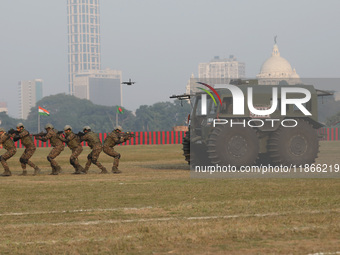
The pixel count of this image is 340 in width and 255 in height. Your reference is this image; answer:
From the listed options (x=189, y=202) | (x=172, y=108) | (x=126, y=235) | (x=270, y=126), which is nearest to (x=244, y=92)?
(x=270, y=126)

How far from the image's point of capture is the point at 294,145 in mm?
24938

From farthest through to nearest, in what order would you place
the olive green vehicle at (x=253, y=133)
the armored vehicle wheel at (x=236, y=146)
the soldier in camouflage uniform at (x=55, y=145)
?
the soldier in camouflage uniform at (x=55, y=145) → the olive green vehicle at (x=253, y=133) → the armored vehicle wheel at (x=236, y=146)

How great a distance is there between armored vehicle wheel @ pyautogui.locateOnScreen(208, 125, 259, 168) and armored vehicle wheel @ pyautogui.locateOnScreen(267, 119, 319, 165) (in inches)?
30.5

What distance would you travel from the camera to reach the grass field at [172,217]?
9.53 m

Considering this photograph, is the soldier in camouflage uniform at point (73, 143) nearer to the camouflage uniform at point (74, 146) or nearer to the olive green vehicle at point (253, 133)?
the camouflage uniform at point (74, 146)

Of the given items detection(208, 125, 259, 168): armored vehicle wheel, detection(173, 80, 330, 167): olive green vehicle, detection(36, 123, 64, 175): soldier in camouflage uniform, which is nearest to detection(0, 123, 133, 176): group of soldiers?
detection(36, 123, 64, 175): soldier in camouflage uniform

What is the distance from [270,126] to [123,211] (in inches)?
470

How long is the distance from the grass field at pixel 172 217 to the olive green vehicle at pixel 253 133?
376 centimetres

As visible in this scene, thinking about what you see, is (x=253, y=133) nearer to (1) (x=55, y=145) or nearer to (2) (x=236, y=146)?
(2) (x=236, y=146)

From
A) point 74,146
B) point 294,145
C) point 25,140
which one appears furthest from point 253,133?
point 25,140

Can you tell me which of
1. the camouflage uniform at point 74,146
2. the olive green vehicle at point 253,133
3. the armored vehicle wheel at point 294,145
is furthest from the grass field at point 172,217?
the armored vehicle wheel at point 294,145

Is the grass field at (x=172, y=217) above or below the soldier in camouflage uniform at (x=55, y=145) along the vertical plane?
below

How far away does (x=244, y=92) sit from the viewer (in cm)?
2445

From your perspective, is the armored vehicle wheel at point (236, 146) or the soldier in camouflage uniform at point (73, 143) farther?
the soldier in camouflage uniform at point (73, 143)
